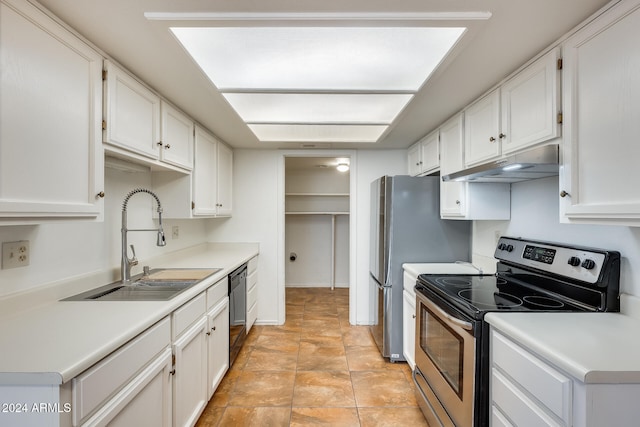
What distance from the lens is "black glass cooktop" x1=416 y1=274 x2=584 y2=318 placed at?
135 centimetres

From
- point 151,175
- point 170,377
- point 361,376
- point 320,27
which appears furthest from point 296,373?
point 320,27

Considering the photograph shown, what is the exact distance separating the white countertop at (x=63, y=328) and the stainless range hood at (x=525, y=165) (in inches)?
67.9

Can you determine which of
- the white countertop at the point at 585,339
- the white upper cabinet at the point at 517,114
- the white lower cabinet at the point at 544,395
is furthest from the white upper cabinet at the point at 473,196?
the white lower cabinet at the point at 544,395

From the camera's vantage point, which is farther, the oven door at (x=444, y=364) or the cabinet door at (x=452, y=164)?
the cabinet door at (x=452, y=164)

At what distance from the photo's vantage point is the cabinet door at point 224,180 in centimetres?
290

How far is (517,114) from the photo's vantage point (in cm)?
152

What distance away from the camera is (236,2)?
107 cm

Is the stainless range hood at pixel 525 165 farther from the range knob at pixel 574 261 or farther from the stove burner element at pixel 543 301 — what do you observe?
the stove burner element at pixel 543 301

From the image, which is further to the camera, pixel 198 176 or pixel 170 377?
pixel 198 176

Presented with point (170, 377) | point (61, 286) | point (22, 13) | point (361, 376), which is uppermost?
point (22, 13)

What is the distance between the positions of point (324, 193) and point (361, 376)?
3.04 m

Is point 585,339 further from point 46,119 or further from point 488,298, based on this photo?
point 46,119

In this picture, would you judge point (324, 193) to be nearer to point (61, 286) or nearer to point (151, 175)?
point (151, 175)

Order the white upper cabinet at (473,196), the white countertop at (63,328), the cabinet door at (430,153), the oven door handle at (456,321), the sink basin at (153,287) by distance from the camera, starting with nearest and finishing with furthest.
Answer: the white countertop at (63,328) → the oven door handle at (456,321) → the sink basin at (153,287) → the white upper cabinet at (473,196) → the cabinet door at (430,153)
